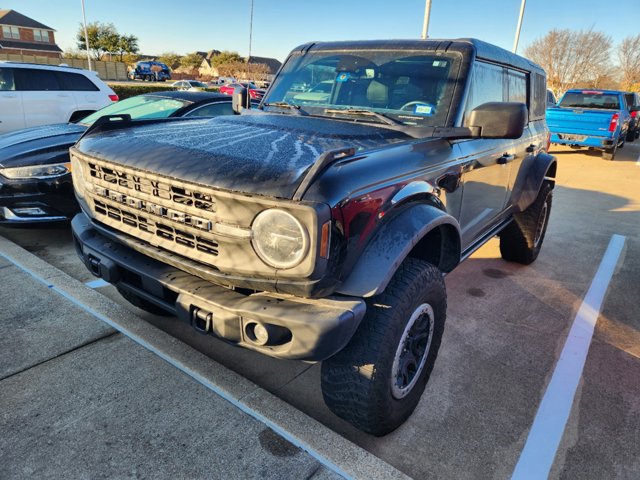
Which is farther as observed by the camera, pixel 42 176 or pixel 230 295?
pixel 42 176

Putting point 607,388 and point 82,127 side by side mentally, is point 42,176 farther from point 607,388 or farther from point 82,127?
point 607,388

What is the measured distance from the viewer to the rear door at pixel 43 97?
814 cm

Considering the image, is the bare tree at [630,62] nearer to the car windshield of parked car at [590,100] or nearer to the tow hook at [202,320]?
the car windshield of parked car at [590,100]

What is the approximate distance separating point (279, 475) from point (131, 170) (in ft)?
5.09

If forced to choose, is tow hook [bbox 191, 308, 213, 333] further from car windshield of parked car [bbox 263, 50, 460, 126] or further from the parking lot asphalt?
car windshield of parked car [bbox 263, 50, 460, 126]

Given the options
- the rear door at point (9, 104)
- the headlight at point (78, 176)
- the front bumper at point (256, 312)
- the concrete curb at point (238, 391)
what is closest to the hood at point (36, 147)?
the concrete curb at point (238, 391)

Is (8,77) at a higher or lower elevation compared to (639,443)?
higher

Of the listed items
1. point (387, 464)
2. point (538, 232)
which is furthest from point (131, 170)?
point (538, 232)

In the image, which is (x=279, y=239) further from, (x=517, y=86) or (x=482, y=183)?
(x=517, y=86)

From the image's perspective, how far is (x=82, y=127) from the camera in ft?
17.6

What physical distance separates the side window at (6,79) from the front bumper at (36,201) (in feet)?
16.4

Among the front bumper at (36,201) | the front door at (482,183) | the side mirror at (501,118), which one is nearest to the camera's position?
the side mirror at (501,118)

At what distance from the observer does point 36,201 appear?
433 cm

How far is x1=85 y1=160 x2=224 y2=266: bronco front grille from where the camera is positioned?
1.99 m
